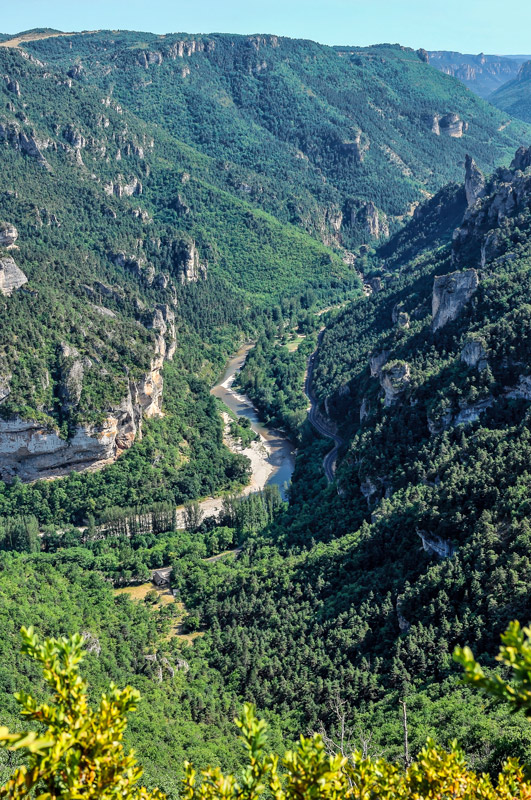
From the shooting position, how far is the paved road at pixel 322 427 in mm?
98275

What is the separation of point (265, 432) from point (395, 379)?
1671 inches

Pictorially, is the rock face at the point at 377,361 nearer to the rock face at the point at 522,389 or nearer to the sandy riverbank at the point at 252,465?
the sandy riverbank at the point at 252,465

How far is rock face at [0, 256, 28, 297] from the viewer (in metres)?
104

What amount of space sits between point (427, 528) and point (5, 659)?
34598mm

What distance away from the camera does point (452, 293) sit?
9200 cm

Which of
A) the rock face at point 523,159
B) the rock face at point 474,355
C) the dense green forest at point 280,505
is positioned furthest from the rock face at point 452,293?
the rock face at point 523,159

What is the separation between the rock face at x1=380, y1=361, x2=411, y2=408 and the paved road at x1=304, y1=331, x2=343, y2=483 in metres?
12.9

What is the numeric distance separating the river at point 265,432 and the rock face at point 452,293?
1198 inches

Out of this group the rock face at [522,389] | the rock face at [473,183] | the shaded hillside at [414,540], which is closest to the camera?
the shaded hillside at [414,540]

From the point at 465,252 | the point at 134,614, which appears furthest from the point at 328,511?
the point at 465,252

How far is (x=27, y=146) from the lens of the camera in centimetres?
17375

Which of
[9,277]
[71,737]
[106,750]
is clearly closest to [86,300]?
[9,277]

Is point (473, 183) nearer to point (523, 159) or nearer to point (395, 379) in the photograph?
point (523, 159)

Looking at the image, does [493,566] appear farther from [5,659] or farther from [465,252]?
[465,252]
